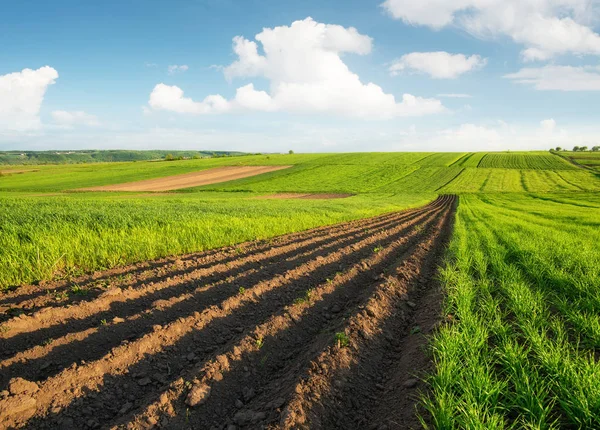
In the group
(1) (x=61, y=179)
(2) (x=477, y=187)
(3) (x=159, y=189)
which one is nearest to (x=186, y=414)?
(3) (x=159, y=189)

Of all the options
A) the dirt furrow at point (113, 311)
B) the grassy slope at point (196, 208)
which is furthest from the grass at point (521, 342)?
the grassy slope at point (196, 208)

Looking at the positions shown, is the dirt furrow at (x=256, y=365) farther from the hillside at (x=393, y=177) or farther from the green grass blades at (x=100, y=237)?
the hillside at (x=393, y=177)

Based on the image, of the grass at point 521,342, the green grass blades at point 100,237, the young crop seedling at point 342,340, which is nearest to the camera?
the grass at point 521,342

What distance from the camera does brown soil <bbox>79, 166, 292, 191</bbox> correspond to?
55125 mm

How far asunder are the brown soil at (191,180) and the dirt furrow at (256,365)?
5108cm

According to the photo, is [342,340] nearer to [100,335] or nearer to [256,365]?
[256,365]

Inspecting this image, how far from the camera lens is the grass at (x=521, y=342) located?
3.26 meters

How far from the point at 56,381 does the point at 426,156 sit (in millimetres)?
94775

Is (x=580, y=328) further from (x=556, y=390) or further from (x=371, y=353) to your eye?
(x=371, y=353)

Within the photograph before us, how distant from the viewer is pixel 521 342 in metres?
5.06

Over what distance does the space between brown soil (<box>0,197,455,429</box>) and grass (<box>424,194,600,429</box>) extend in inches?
22.5

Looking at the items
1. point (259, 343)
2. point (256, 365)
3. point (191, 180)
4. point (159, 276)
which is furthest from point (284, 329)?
point (191, 180)

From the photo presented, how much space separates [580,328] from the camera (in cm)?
533

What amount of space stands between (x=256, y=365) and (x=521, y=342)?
3.81m
